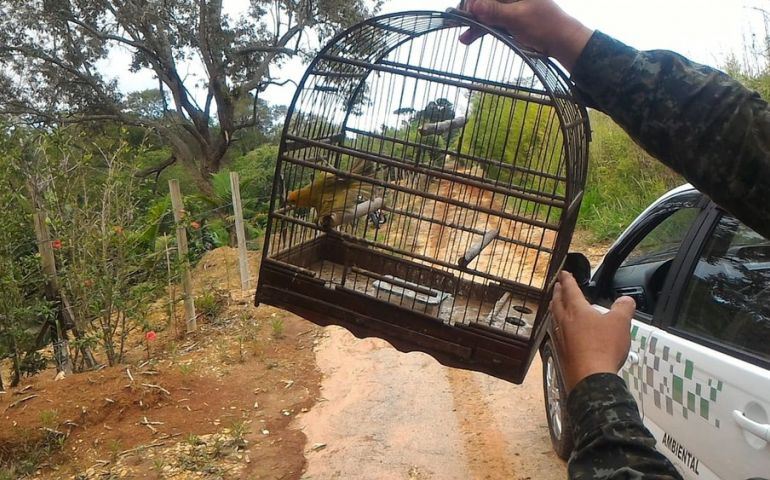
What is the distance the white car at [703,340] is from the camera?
5.84 feet

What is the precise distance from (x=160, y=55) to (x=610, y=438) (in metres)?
15.7

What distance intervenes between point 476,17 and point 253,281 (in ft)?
18.9

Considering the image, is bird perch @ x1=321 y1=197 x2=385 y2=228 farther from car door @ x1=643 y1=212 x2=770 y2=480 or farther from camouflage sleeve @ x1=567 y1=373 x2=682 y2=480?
camouflage sleeve @ x1=567 y1=373 x2=682 y2=480

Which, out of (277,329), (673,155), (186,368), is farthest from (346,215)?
(277,329)

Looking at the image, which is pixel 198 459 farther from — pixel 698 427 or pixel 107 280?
pixel 698 427

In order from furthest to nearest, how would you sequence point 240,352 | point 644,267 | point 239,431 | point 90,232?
point 240,352 < point 90,232 < point 239,431 < point 644,267

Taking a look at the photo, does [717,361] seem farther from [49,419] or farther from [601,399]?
[49,419]

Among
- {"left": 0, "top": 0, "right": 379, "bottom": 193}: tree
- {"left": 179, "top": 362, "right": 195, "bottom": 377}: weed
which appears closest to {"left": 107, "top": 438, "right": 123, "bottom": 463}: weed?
{"left": 179, "top": 362, "right": 195, "bottom": 377}: weed

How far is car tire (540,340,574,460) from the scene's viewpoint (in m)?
3.16

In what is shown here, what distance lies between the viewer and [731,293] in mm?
2098

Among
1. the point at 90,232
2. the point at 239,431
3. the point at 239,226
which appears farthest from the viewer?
the point at 239,226

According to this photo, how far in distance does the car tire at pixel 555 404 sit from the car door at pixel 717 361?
2.37 ft

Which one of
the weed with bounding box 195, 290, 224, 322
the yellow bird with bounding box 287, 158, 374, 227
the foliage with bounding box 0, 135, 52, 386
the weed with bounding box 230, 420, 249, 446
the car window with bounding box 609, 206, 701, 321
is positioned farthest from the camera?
the weed with bounding box 195, 290, 224, 322

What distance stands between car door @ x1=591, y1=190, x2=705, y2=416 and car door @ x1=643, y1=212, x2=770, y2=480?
81 mm
